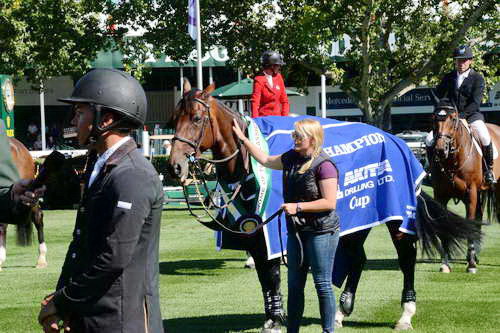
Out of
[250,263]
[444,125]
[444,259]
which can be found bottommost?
[250,263]

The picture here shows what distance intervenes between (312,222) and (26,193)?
2.66 meters

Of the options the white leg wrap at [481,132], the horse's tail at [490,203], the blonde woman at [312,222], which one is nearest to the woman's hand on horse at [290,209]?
the blonde woman at [312,222]

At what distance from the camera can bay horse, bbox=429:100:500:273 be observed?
1210cm

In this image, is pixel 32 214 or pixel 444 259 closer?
pixel 444 259

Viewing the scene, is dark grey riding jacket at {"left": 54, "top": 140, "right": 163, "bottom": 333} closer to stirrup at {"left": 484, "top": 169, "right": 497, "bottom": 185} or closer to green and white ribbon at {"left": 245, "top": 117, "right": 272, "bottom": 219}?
green and white ribbon at {"left": 245, "top": 117, "right": 272, "bottom": 219}

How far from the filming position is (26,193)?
15.8 feet

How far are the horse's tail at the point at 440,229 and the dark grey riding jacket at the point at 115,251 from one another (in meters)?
4.98

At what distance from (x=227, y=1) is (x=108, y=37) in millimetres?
4149

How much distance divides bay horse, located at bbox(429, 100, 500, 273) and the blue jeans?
217 inches

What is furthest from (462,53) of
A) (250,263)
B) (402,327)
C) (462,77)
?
(402,327)

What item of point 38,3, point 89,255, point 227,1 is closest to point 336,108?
point 227,1

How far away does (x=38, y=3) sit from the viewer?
2847 centimetres

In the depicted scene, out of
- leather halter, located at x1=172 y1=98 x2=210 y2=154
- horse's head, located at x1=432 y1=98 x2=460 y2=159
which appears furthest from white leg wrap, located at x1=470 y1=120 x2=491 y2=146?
leather halter, located at x1=172 y1=98 x2=210 y2=154

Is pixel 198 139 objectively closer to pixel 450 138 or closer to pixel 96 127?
pixel 96 127
